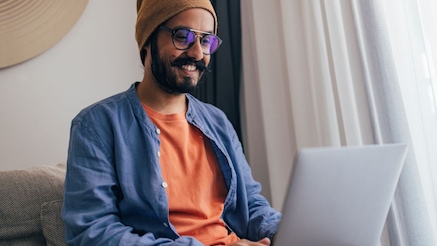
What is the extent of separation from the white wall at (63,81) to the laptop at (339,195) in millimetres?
1108

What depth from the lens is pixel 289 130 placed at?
1885 mm

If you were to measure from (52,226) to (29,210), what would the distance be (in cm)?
8

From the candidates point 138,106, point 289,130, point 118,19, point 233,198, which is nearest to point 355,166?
point 233,198

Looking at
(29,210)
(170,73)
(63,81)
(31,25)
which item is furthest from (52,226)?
(31,25)

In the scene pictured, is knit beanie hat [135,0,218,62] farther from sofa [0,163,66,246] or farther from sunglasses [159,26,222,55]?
sofa [0,163,66,246]

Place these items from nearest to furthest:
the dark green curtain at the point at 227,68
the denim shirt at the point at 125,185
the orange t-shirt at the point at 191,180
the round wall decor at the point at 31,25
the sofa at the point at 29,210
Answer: the denim shirt at the point at 125,185 → the orange t-shirt at the point at 191,180 → the sofa at the point at 29,210 → the round wall decor at the point at 31,25 → the dark green curtain at the point at 227,68

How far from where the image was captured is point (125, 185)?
3.79 feet

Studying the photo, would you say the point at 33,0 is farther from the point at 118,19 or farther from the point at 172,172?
the point at 172,172

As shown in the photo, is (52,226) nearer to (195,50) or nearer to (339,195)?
(195,50)

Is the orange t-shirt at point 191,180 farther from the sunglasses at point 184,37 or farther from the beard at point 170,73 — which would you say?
the sunglasses at point 184,37

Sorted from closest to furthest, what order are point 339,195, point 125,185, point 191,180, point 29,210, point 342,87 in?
1. point 339,195
2. point 125,185
3. point 191,180
4. point 29,210
5. point 342,87

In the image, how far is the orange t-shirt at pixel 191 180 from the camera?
4.01 feet

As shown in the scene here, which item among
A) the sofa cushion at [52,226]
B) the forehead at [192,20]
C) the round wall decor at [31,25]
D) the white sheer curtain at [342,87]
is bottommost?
the sofa cushion at [52,226]

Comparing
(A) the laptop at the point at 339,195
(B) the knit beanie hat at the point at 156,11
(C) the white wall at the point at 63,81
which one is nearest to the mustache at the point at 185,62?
(B) the knit beanie hat at the point at 156,11
